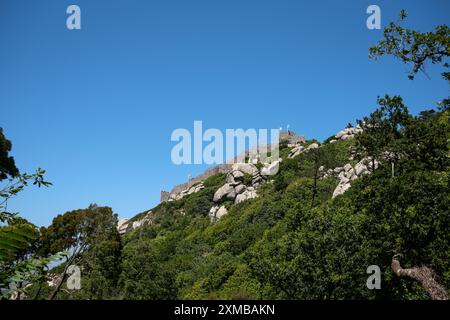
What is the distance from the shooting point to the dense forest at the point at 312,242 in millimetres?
12258

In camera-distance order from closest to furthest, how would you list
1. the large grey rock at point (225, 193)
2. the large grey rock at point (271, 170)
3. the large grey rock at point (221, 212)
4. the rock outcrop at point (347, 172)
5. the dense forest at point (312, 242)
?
the dense forest at point (312, 242), the rock outcrop at point (347, 172), the large grey rock at point (221, 212), the large grey rock at point (225, 193), the large grey rock at point (271, 170)

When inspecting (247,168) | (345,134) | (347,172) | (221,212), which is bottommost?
(221,212)

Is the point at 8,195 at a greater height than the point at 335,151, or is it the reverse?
the point at 335,151

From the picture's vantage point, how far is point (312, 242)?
66.0 feet

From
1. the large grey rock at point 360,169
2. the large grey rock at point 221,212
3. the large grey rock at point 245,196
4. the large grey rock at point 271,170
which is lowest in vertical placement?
the large grey rock at point 221,212

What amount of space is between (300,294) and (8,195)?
1760 centimetres

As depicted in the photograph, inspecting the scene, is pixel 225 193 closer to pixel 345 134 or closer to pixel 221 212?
pixel 221 212

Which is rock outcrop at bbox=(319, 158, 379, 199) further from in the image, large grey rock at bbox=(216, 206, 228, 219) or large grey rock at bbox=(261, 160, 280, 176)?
large grey rock at bbox=(216, 206, 228, 219)

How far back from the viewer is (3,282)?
2891 mm

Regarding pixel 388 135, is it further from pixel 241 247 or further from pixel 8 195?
pixel 8 195

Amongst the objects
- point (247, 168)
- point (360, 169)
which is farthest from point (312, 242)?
point (247, 168)

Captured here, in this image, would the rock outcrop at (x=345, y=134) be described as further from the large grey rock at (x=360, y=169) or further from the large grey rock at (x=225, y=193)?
the large grey rock at (x=360, y=169)

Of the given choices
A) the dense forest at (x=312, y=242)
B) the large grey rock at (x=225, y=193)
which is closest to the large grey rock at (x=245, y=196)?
the large grey rock at (x=225, y=193)
